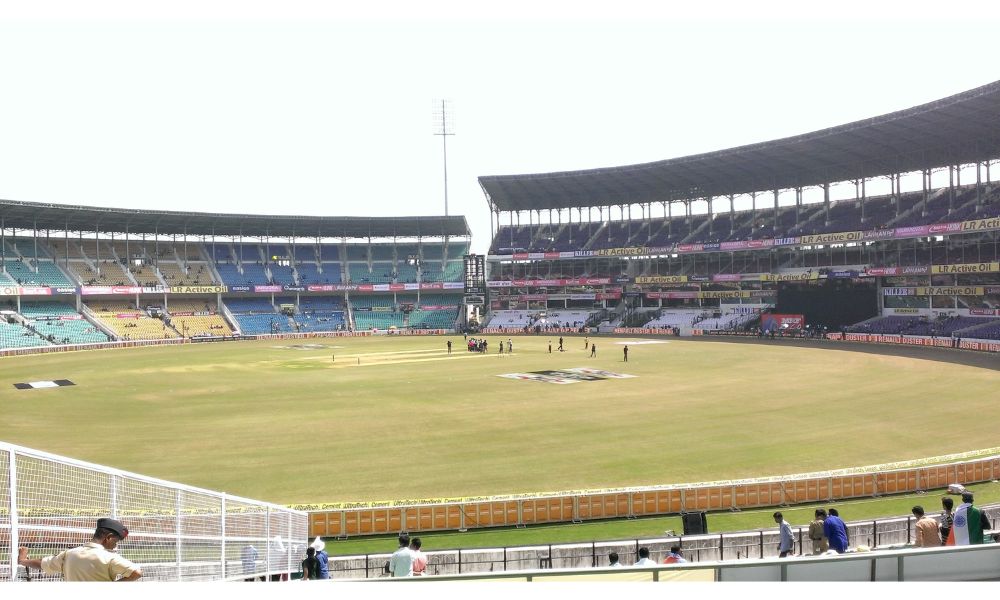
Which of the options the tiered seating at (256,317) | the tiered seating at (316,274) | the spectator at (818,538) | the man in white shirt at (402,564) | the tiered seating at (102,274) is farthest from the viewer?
the tiered seating at (316,274)

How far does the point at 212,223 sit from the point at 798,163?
7608 cm

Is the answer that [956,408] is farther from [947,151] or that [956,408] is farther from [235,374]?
[947,151]

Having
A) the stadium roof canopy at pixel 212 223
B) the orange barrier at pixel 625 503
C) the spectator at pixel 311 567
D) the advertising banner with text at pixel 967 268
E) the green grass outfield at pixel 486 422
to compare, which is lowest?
the orange barrier at pixel 625 503

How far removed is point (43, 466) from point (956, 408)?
34096 millimetres

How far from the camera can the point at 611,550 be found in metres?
14.5

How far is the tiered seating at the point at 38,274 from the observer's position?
80.1 meters

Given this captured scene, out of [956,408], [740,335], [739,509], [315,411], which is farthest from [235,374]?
[740,335]

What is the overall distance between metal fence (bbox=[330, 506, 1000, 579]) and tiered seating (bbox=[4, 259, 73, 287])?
82791 millimetres

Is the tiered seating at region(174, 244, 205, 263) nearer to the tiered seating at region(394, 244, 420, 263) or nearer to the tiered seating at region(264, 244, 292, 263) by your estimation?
the tiered seating at region(264, 244, 292, 263)

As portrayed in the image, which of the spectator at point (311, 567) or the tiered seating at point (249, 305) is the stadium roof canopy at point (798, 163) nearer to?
the tiered seating at point (249, 305)

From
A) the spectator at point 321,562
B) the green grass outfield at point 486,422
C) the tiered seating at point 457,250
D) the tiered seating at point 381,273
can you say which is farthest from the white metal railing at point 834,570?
the tiered seating at point 457,250

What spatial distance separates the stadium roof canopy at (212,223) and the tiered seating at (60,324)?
33.7 ft

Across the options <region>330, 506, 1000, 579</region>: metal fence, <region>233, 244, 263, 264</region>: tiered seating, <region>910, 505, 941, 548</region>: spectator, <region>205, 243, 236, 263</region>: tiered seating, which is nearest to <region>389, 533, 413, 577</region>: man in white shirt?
<region>330, 506, 1000, 579</region>: metal fence

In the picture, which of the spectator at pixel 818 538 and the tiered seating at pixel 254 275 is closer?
the spectator at pixel 818 538
